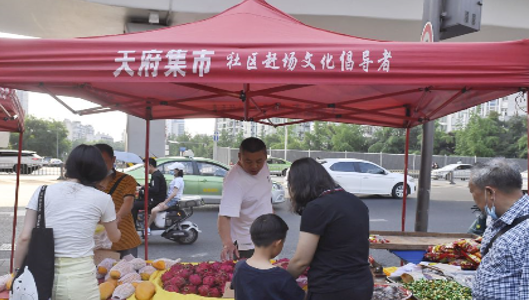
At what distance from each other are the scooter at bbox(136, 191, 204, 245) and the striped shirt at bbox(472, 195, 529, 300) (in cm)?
588

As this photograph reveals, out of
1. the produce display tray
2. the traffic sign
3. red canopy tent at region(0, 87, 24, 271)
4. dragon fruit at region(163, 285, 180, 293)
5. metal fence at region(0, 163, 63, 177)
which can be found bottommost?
metal fence at region(0, 163, 63, 177)

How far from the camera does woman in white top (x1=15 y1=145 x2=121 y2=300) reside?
2100 millimetres

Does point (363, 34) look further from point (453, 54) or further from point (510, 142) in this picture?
point (510, 142)

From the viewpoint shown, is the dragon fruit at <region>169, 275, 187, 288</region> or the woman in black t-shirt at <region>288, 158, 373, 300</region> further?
the dragon fruit at <region>169, 275, 187, 288</region>

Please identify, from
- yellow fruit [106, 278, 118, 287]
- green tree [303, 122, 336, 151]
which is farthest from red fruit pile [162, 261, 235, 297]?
green tree [303, 122, 336, 151]

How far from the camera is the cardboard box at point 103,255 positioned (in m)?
3.35

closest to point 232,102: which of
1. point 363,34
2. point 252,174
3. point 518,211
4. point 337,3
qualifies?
point 252,174

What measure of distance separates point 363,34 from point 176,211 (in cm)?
678

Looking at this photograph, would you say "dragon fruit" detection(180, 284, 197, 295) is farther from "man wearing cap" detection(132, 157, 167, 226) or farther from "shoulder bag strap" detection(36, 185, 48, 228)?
"man wearing cap" detection(132, 157, 167, 226)

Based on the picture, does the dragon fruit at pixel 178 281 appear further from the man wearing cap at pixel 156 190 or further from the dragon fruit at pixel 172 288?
the man wearing cap at pixel 156 190

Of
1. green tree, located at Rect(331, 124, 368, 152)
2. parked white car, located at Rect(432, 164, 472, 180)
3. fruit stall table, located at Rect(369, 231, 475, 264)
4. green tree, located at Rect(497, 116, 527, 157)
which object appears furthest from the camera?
green tree, located at Rect(331, 124, 368, 152)

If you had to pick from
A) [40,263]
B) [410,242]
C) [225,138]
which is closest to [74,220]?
[40,263]

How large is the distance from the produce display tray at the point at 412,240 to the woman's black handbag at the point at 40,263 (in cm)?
299

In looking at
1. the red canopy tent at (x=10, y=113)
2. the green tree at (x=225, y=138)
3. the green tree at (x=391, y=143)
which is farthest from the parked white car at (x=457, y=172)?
the red canopy tent at (x=10, y=113)
